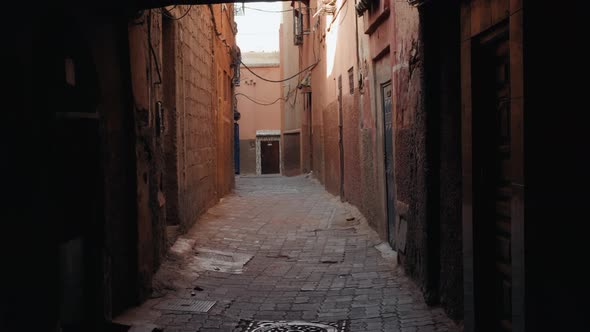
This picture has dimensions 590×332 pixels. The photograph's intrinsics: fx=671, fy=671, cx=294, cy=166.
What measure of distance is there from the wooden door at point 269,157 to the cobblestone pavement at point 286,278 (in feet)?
94.3

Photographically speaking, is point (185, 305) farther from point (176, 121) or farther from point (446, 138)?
point (176, 121)

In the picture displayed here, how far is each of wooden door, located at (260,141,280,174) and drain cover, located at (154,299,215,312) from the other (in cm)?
3459

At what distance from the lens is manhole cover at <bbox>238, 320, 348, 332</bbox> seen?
17.5 ft

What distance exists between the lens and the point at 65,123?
4527 millimetres

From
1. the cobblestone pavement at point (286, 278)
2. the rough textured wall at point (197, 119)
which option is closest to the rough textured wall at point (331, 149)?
the rough textured wall at point (197, 119)

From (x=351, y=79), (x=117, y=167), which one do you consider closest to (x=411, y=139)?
(x=117, y=167)

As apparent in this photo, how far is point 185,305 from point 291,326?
1.16m

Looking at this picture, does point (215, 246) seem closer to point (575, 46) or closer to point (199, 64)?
point (199, 64)

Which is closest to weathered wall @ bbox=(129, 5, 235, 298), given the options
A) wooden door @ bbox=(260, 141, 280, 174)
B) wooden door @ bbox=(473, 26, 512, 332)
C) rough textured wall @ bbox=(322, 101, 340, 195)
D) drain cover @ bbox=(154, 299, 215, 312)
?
drain cover @ bbox=(154, 299, 215, 312)

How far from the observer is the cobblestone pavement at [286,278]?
5613 mm

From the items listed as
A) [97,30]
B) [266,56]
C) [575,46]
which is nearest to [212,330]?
[97,30]

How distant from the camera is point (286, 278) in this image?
736cm

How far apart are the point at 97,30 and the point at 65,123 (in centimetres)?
104

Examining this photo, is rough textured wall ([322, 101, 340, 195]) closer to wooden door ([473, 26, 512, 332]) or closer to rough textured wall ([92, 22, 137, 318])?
rough textured wall ([92, 22, 137, 318])
